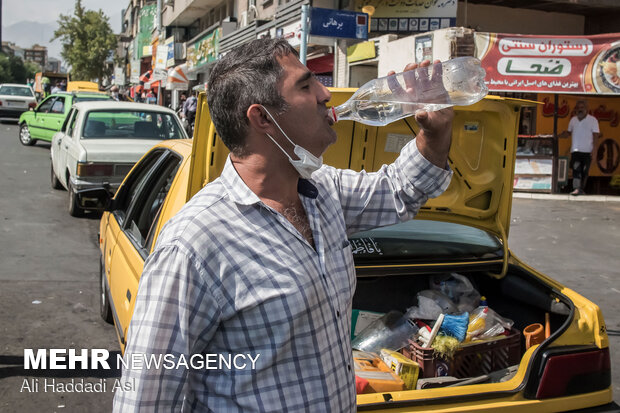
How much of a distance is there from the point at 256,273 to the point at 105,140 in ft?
27.4

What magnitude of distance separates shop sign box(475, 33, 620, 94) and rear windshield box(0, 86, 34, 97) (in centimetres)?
2190

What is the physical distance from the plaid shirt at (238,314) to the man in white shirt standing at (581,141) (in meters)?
12.5

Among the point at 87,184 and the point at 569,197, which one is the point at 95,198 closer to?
the point at 87,184

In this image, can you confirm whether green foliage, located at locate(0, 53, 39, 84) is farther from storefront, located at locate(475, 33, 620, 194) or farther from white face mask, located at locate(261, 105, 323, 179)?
white face mask, located at locate(261, 105, 323, 179)

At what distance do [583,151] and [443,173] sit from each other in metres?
11.9

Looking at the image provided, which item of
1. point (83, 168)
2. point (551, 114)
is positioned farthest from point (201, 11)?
point (83, 168)

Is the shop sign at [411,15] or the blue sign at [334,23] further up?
the shop sign at [411,15]

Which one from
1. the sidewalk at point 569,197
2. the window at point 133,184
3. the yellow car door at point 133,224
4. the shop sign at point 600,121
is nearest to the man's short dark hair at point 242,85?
the yellow car door at point 133,224

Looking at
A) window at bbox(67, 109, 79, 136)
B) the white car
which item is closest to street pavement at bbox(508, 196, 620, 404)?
the white car

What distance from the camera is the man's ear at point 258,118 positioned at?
5.19 ft

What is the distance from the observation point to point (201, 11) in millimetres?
30891

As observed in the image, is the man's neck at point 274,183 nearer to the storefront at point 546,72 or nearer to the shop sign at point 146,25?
the storefront at point 546,72

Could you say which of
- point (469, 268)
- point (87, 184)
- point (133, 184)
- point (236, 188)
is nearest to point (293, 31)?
point (87, 184)

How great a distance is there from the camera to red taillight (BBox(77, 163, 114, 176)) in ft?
28.1
